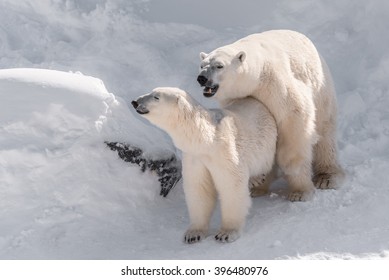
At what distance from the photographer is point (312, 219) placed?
4.77 metres

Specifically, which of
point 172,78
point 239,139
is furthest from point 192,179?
point 172,78

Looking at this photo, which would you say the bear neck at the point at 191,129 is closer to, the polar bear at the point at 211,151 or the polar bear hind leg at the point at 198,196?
the polar bear at the point at 211,151

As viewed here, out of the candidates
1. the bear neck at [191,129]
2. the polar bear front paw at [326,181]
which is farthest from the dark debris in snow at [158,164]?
the polar bear front paw at [326,181]

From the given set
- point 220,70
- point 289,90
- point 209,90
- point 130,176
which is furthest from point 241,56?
point 130,176

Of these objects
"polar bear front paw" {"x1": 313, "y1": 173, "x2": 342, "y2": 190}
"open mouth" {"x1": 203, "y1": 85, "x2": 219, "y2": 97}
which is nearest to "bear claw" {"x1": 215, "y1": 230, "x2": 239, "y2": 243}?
"open mouth" {"x1": 203, "y1": 85, "x2": 219, "y2": 97}

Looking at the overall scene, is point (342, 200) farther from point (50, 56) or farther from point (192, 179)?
point (50, 56)

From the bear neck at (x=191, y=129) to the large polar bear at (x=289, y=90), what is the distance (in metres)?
0.32

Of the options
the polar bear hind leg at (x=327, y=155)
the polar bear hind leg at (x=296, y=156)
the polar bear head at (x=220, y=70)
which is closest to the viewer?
the polar bear head at (x=220, y=70)

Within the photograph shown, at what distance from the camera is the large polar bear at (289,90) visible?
4852mm

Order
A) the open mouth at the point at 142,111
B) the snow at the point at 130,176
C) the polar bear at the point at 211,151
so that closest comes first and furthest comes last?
the open mouth at the point at 142,111 < the polar bear at the point at 211,151 < the snow at the point at 130,176

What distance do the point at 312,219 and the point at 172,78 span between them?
311cm

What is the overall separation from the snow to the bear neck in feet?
2.55

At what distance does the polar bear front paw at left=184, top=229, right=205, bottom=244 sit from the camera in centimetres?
465

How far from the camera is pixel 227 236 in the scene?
4543 mm
